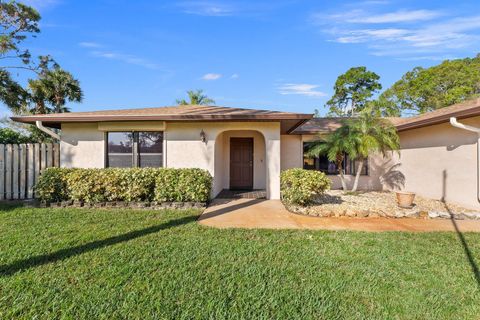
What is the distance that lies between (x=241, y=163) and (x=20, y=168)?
8.84 meters

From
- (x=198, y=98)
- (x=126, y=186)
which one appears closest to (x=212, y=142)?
(x=126, y=186)

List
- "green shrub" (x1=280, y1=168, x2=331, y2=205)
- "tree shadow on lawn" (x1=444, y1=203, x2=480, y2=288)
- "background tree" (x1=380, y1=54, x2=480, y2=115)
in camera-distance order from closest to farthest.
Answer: "tree shadow on lawn" (x1=444, y1=203, x2=480, y2=288), "green shrub" (x1=280, y1=168, x2=331, y2=205), "background tree" (x1=380, y1=54, x2=480, y2=115)

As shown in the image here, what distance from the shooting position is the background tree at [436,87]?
24.6 meters

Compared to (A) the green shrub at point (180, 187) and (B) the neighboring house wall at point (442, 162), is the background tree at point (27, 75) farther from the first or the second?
(B) the neighboring house wall at point (442, 162)

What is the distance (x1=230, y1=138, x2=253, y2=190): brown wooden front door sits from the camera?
→ 480 inches

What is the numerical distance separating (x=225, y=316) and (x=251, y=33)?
13549 millimetres

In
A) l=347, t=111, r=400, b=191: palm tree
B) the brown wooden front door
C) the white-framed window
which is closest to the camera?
l=347, t=111, r=400, b=191: palm tree

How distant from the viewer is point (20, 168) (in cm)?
890

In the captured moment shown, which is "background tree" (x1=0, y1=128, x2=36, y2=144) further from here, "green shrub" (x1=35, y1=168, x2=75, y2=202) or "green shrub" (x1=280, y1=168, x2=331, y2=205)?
"green shrub" (x1=280, y1=168, x2=331, y2=205)

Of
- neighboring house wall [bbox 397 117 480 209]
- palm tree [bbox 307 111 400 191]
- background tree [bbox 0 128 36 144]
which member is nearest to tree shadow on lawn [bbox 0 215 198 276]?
palm tree [bbox 307 111 400 191]

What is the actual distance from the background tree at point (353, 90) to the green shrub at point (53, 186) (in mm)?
35342

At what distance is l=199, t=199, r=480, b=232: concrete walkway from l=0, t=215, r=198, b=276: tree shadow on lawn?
1347 mm

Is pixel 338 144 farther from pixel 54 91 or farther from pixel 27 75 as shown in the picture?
pixel 27 75

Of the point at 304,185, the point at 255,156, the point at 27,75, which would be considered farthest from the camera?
the point at 27,75
